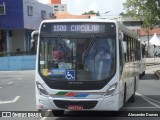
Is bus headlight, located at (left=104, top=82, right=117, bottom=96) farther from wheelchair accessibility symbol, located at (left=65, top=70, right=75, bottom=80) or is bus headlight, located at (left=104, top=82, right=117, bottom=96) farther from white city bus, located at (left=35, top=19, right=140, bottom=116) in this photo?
wheelchair accessibility symbol, located at (left=65, top=70, right=75, bottom=80)

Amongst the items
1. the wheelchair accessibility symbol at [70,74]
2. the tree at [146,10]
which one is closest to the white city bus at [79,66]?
the wheelchair accessibility symbol at [70,74]

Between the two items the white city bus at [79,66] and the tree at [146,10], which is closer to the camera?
the white city bus at [79,66]

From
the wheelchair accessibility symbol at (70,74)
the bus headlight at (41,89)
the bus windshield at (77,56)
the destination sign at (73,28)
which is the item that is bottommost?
the bus headlight at (41,89)

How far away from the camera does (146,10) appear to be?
38.2 meters

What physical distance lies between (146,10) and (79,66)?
26942 mm

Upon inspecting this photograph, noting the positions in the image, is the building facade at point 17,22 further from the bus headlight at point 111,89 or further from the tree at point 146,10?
the bus headlight at point 111,89

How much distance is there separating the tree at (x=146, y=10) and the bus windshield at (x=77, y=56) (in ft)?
85.2

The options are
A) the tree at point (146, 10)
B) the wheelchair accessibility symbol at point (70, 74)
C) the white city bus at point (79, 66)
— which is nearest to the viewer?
the white city bus at point (79, 66)

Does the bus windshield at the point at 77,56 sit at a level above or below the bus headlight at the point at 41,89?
above

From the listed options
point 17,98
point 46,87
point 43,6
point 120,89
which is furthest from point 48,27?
point 43,6

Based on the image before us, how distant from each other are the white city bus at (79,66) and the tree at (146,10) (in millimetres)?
25657

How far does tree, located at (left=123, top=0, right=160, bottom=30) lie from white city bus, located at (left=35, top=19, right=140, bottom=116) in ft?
84.2

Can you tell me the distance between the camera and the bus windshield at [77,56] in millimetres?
12117

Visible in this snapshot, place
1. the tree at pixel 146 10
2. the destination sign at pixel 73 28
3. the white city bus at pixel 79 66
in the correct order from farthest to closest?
the tree at pixel 146 10 → the destination sign at pixel 73 28 → the white city bus at pixel 79 66
